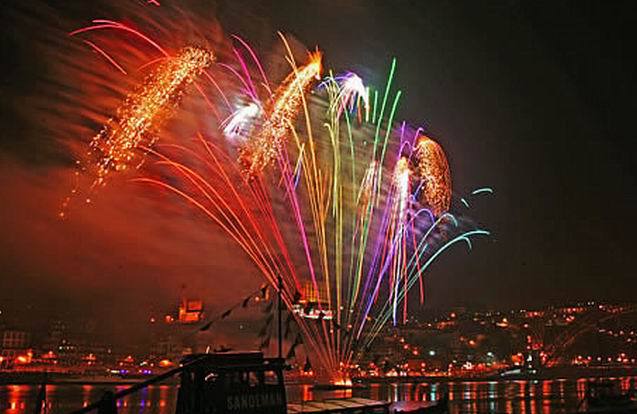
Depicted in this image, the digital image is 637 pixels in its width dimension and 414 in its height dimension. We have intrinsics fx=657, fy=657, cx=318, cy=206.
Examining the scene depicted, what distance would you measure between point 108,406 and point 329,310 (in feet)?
134

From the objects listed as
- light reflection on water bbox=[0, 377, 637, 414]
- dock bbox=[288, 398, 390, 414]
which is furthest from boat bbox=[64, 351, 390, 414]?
light reflection on water bbox=[0, 377, 637, 414]

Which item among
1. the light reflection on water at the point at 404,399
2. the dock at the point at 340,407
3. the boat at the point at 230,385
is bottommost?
the light reflection on water at the point at 404,399

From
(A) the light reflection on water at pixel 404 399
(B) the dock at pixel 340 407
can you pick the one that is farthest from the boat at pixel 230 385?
(A) the light reflection on water at pixel 404 399

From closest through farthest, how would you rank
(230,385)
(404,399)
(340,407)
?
1. (230,385)
2. (340,407)
3. (404,399)

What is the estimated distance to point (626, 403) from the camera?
56625 millimetres

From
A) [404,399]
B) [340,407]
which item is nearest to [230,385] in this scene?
[340,407]

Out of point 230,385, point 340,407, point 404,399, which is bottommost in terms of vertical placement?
point 404,399

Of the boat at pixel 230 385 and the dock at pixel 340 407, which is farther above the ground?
the boat at pixel 230 385

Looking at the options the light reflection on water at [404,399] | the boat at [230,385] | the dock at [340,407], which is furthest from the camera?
the light reflection on water at [404,399]

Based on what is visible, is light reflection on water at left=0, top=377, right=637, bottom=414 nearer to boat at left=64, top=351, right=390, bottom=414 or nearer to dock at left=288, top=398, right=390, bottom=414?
dock at left=288, top=398, right=390, bottom=414

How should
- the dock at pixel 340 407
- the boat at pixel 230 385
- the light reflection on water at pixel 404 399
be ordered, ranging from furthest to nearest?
the light reflection on water at pixel 404 399 → the dock at pixel 340 407 → the boat at pixel 230 385

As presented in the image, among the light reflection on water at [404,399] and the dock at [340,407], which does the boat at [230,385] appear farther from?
the light reflection on water at [404,399]

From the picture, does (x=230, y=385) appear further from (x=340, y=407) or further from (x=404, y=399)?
(x=404, y=399)

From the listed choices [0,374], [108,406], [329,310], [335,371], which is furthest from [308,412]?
[0,374]
